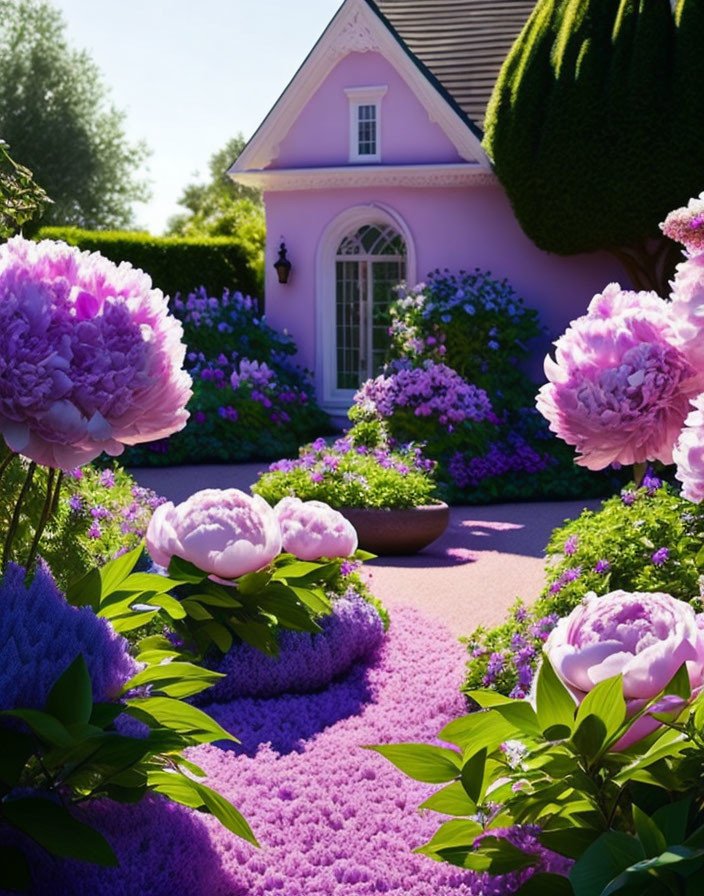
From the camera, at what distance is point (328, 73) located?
1658 centimetres

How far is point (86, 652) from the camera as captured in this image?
8.83 feet

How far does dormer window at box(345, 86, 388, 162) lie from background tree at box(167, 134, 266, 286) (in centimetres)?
187

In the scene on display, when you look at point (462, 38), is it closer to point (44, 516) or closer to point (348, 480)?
point (348, 480)

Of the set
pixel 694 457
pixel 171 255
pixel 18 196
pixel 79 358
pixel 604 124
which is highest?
pixel 604 124

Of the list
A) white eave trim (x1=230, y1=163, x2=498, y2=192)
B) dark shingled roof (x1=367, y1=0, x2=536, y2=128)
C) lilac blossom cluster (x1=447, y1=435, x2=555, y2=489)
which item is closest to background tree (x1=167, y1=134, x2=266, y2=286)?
white eave trim (x1=230, y1=163, x2=498, y2=192)

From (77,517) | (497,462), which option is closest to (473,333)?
(497,462)

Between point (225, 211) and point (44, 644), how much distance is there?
26.2 metres

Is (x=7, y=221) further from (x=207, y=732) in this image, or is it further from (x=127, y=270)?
(x=207, y=732)

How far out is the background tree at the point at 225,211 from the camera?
24281 mm

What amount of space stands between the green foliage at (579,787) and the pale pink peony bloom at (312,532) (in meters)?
2.75

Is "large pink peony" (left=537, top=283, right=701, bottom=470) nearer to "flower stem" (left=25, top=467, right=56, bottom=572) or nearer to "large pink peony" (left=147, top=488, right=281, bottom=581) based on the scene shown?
"flower stem" (left=25, top=467, right=56, bottom=572)

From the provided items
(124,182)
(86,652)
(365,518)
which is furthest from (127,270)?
(124,182)

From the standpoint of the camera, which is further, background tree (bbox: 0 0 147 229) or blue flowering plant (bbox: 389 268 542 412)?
background tree (bbox: 0 0 147 229)

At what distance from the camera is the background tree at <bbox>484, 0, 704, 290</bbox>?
1352 cm
